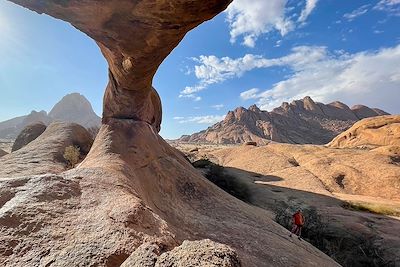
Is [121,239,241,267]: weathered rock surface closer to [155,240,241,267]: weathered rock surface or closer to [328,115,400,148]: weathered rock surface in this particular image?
[155,240,241,267]: weathered rock surface

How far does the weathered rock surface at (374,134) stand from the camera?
4113cm

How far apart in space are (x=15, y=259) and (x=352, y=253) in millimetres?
13740

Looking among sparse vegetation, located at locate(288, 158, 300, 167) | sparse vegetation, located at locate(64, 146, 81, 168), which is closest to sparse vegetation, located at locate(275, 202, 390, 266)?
sparse vegetation, located at locate(64, 146, 81, 168)

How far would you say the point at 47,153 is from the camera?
14.6 m

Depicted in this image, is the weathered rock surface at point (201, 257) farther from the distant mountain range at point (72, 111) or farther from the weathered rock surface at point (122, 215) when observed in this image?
the distant mountain range at point (72, 111)

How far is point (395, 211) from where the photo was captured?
1920 cm

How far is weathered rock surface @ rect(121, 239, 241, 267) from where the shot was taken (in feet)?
9.72

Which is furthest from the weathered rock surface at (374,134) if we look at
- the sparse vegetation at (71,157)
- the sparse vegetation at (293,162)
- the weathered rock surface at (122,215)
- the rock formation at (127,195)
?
the sparse vegetation at (71,157)

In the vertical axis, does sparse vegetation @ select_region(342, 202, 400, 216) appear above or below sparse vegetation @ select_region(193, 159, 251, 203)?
→ below

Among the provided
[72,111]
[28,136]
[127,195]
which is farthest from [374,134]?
[72,111]

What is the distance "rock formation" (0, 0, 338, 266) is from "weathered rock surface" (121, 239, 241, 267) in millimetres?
46

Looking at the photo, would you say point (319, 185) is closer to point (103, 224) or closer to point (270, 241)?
point (270, 241)

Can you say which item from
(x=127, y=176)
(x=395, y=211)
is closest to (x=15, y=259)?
(x=127, y=176)

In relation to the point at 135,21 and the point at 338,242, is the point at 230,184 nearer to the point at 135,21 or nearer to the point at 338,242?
the point at 338,242
